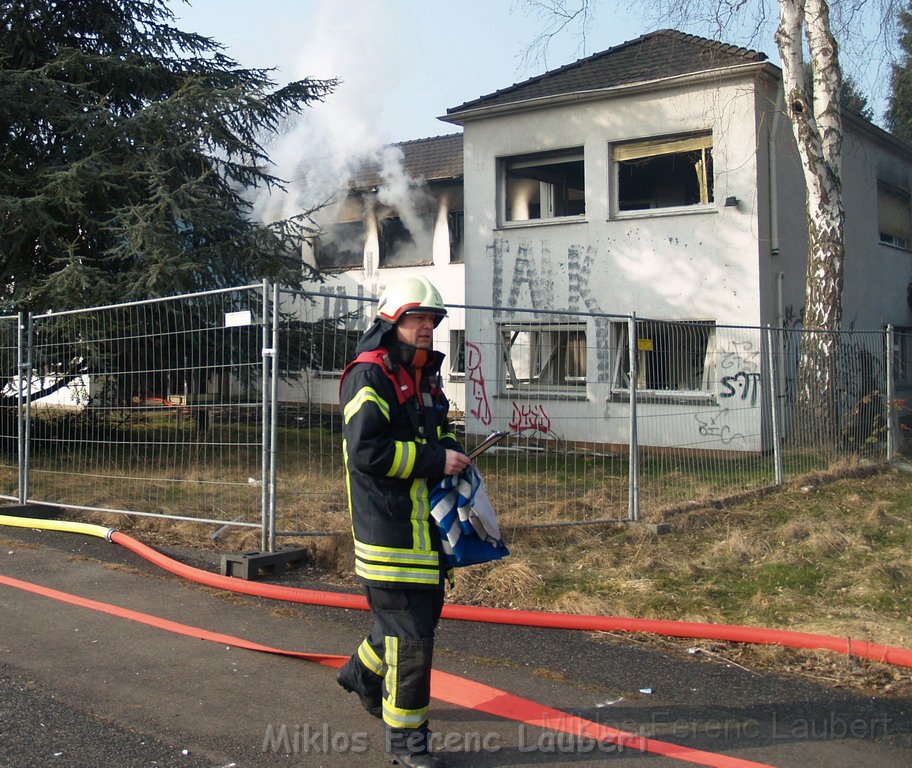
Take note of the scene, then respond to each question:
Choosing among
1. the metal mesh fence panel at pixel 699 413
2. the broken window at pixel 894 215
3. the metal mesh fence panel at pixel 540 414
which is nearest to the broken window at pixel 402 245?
the broken window at pixel 894 215

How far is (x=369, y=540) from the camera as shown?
143 inches

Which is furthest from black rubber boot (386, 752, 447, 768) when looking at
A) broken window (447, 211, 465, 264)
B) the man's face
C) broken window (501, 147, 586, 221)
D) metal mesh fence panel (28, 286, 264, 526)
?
broken window (447, 211, 465, 264)

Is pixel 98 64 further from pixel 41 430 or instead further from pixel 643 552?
pixel 643 552

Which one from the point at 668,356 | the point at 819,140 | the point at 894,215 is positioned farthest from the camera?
the point at 894,215

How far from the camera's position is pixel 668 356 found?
29.8ft

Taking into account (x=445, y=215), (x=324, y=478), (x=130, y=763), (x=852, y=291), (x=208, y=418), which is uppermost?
(x=445, y=215)

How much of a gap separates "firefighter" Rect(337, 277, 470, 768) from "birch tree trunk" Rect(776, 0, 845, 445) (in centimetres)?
1002

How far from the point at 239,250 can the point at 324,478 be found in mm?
7920

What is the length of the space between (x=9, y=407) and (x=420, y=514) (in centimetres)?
714

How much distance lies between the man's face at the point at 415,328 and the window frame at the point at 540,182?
13447 mm

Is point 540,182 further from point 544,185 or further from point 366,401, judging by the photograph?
point 366,401

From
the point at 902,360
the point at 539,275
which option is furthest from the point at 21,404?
the point at 902,360

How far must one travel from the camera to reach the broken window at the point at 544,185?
56.6 ft

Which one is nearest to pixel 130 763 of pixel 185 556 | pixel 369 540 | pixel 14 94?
pixel 369 540
